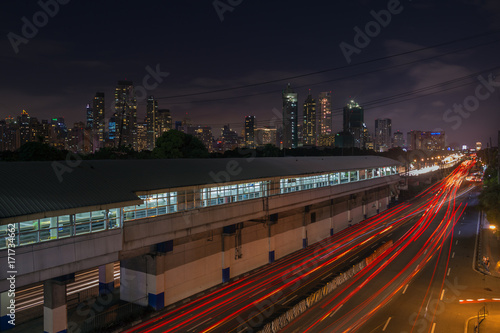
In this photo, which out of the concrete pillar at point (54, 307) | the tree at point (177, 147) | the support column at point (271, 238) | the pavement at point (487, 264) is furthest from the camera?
the tree at point (177, 147)

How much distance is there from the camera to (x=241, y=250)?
111 ft

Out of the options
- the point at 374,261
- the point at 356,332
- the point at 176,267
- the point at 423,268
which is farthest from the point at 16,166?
the point at 423,268

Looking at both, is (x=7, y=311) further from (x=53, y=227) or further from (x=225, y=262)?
(x=225, y=262)

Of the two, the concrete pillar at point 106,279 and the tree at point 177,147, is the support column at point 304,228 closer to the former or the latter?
the concrete pillar at point 106,279

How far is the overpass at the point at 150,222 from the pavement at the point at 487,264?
18116mm

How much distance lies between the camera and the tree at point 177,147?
6269 cm

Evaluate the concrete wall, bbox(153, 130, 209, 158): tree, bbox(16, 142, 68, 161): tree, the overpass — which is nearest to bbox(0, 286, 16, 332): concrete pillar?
the overpass

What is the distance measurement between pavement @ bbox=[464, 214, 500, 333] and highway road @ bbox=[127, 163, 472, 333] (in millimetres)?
4479

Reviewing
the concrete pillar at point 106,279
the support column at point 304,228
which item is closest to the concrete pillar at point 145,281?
the concrete pillar at point 106,279

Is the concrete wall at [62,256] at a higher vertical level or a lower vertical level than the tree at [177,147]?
lower

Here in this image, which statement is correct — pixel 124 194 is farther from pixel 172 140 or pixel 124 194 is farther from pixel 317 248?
pixel 172 140

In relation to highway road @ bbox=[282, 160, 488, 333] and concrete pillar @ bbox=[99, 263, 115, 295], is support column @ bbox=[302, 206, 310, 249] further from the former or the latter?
concrete pillar @ bbox=[99, 263, 115, 295]

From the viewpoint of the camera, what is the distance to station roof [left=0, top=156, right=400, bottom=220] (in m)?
18.0

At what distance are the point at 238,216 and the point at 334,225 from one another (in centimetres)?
2550
